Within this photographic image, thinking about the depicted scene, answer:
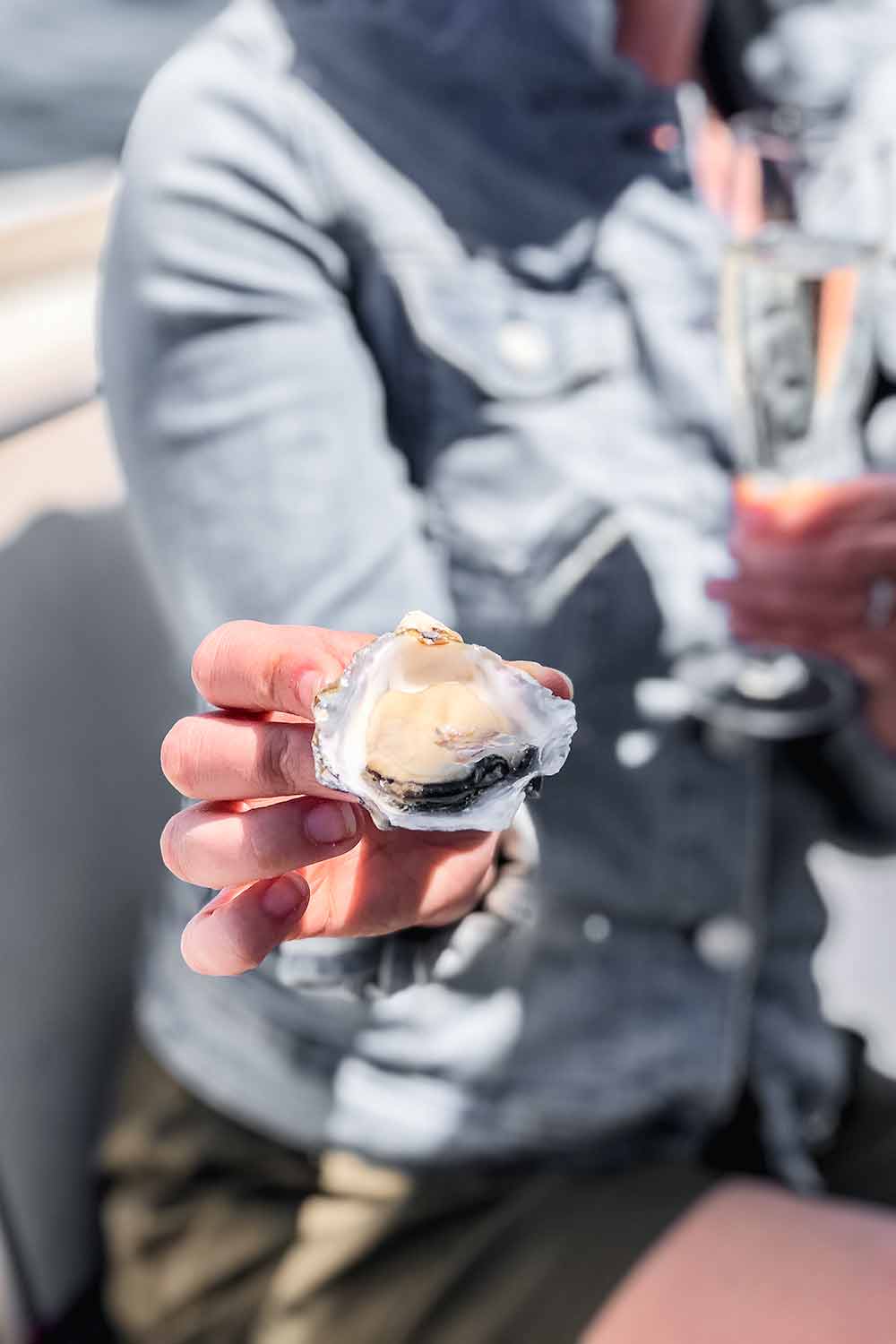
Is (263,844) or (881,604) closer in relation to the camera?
(263,844)

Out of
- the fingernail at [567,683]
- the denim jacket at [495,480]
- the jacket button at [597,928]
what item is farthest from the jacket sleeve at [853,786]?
the fingernail at [567,683]

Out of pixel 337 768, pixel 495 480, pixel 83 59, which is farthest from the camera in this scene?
pixel 495 480

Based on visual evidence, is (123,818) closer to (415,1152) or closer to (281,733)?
(415,1152)

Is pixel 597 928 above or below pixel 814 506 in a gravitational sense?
below

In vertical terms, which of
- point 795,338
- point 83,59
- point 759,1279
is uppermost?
point 83,59

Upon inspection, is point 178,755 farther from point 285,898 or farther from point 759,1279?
point 759,1279

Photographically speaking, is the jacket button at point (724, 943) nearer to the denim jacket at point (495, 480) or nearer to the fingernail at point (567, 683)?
the denim jacket at point (495, 480)

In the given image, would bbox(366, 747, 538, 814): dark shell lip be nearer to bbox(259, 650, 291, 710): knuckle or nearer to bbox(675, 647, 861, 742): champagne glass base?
bbox(259, 650, 291, 710): knuckle

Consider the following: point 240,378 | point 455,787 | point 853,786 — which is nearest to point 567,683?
point 455,787
